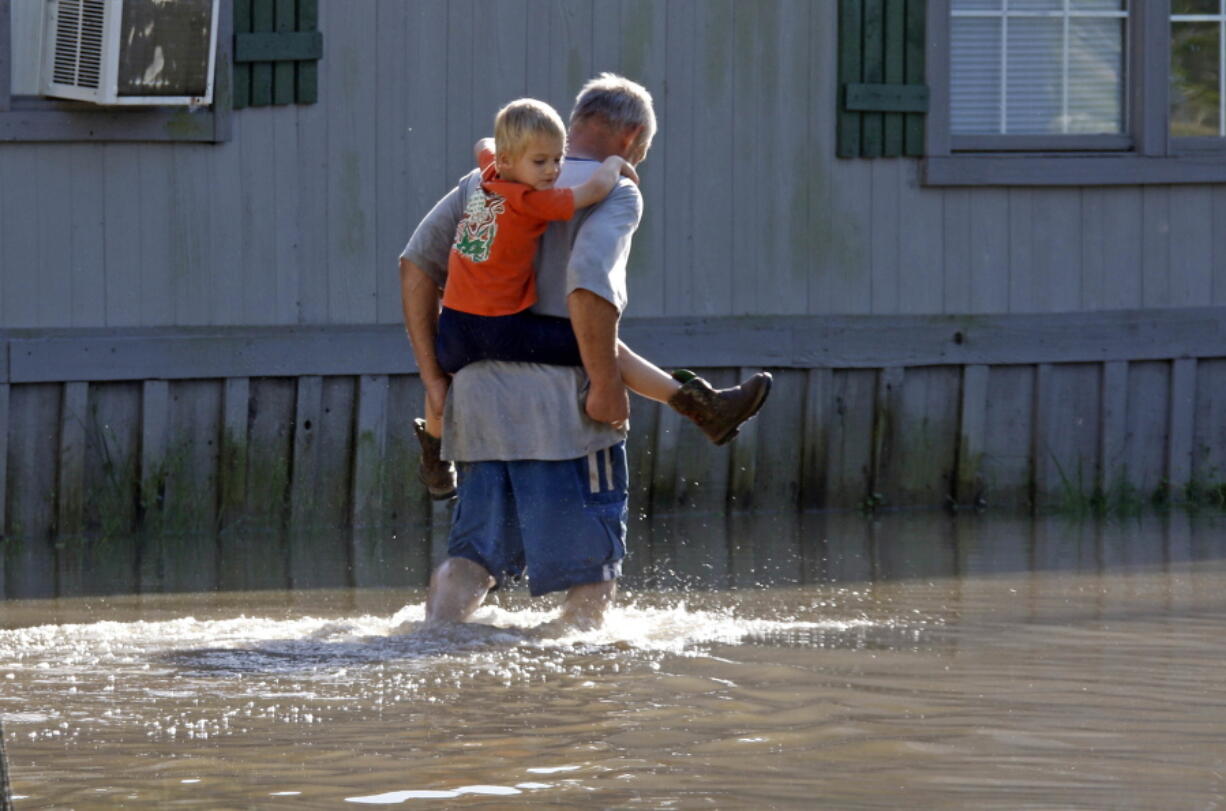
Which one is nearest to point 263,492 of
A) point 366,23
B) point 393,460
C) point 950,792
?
point 393,460

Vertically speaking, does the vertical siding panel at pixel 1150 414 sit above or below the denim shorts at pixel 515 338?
below

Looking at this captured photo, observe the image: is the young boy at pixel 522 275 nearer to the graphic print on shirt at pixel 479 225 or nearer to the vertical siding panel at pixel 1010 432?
the graphic print on shirt at pixel 479 225

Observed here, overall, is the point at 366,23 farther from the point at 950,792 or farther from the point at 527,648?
the point at 950,792

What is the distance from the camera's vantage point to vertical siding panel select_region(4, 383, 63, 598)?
7.80m

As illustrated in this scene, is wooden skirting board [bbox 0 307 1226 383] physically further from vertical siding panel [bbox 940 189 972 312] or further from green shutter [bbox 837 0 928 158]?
green shutter [bbox 837 0 928 158]

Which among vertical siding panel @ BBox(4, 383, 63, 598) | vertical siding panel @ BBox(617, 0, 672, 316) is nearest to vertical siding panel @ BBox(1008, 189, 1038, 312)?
vertical siding panel @ BBox(617, 0, 672, 316)

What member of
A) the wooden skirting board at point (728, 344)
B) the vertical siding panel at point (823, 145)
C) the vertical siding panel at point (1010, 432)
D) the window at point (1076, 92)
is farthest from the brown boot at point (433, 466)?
the vertical siding panel at point (1010, 432)

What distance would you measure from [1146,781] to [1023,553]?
363 cm

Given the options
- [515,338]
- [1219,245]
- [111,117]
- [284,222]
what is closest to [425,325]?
[515,338]

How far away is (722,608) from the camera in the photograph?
240 inches

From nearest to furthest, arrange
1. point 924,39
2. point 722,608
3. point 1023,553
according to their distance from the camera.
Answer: point 722,608
point 1023,553
point 924,39

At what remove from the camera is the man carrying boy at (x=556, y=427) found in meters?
5.27

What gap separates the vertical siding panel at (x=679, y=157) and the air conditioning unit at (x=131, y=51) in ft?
6.74

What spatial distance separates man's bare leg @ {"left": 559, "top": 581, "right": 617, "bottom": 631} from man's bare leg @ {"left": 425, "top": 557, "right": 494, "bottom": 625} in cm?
27
